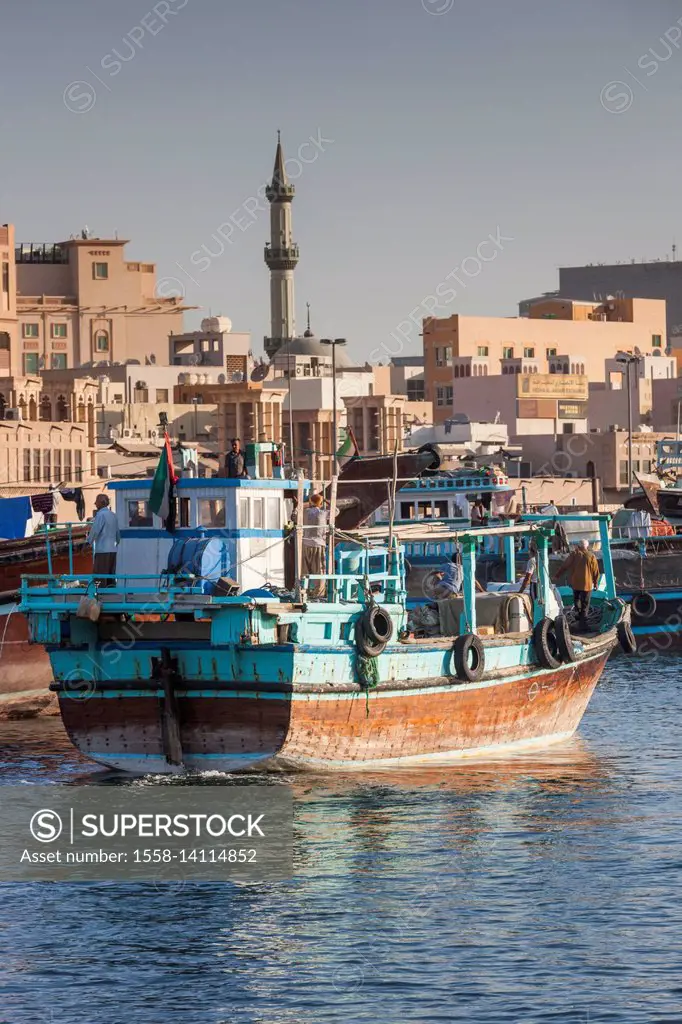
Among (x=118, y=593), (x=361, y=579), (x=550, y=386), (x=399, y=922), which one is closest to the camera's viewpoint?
(x=399, y=922)

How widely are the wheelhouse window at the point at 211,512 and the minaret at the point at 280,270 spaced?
10887cm

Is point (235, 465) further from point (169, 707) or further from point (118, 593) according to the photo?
point (169, 707)

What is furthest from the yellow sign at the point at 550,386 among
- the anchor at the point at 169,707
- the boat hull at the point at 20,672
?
the anchor at the point at 169,707

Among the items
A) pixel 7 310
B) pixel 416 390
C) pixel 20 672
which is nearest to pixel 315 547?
pixel 20 672

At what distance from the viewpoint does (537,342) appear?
118000 millimetres

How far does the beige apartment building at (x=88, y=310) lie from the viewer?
385 feet

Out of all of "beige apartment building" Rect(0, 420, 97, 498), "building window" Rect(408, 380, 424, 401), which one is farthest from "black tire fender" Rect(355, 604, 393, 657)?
"building window" Rect(408, 380, 424, 401)

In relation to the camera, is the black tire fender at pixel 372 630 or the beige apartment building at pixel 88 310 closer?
the black tire fender at pixel 372 630

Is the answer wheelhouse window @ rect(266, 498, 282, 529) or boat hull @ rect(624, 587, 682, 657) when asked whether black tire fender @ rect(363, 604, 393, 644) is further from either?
boat hull @ rect(624, 587, 682, 657)

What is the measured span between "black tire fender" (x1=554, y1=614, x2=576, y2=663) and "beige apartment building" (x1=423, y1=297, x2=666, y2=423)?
251 ft

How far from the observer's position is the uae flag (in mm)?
23922

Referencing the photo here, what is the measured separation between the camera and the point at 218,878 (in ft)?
63.0

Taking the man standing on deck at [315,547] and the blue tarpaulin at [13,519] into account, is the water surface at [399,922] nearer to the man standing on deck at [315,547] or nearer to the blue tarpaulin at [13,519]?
the man standing on deck at [315,547]

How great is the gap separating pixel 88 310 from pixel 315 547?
9473 centimetres
